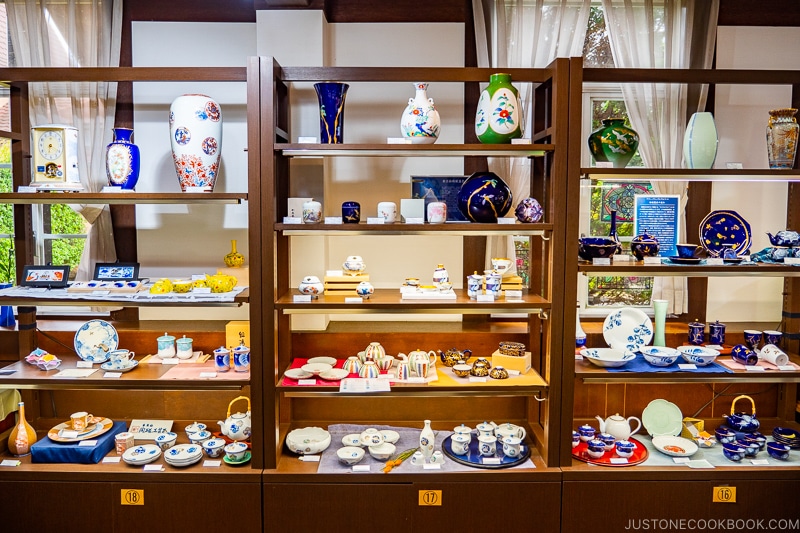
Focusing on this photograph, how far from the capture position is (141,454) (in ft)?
7.47

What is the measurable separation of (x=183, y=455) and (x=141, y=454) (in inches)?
7.4

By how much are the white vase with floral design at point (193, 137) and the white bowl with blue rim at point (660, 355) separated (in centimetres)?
200

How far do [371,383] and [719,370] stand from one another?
1.46 m

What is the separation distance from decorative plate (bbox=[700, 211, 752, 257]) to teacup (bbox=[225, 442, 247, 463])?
2174 mm

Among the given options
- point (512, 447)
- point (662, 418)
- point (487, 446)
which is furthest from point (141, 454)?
point (662, 418)

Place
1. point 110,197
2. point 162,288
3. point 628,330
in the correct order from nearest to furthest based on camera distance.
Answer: point 110,197
point 162,288
point 628,330

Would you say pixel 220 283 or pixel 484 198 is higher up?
pixel 484 198

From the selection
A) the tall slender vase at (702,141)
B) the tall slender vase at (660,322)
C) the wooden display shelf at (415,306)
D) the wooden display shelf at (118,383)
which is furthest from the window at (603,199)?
the wooden display shelf at (118,383)

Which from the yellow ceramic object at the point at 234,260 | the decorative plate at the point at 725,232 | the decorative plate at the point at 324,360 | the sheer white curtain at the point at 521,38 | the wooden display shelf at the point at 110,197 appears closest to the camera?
the wooden display shelf at the point at 110,197

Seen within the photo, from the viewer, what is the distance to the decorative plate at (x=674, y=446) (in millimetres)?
2322

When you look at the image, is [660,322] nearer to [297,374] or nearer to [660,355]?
[660,355]

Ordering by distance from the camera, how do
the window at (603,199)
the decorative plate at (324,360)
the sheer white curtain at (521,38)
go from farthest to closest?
the window at (603,199)
the sheer white curtain at (521,38)
the decorative plate at (324,360)

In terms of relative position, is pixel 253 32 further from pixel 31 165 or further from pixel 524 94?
pixel 524 94

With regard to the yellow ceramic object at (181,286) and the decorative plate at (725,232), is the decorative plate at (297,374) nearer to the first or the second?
the yellow ceramic object at (181,286)
